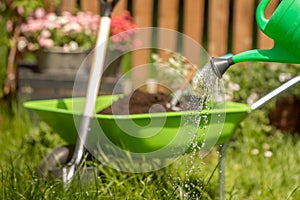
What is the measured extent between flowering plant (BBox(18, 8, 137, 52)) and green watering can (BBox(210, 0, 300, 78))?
220cm

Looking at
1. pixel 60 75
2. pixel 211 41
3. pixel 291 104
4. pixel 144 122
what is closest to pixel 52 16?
pixel 60 75

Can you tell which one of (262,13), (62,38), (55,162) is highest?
(262,13)

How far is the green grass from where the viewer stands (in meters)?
2.26

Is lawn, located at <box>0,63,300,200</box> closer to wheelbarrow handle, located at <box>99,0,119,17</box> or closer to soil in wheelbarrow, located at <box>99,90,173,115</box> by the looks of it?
soil in wheelbarrow, located at <box>99,90,173,115</box>

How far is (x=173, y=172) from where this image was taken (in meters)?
2.46

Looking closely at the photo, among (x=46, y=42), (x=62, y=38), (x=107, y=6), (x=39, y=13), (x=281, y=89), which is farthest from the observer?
(x=39, y=13)

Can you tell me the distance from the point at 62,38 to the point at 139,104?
65.8 inches

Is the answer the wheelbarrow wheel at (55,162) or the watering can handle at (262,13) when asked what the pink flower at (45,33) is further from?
the watering can handle at (262,13)

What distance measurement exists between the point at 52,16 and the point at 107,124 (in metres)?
2.03

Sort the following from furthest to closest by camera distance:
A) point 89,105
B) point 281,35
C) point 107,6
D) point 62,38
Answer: point 62,38 → point 107,6 → point 89,105 → point 281,35

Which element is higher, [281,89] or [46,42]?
[281,89]

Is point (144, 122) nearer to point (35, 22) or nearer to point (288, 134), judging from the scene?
point (288, 134)

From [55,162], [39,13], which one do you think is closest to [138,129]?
[55,162]

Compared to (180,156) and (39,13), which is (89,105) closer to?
(180,156)
